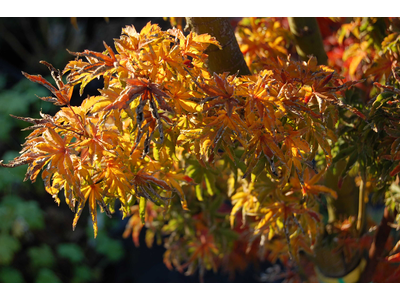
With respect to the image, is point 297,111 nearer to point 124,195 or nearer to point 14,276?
point 124,195

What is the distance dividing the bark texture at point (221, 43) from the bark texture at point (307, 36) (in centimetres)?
40

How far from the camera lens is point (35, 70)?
3.44m

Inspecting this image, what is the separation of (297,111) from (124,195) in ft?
1.37

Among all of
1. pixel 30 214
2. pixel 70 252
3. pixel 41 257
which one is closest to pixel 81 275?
pixel 70 252

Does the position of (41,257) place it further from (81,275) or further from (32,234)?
(81,275)

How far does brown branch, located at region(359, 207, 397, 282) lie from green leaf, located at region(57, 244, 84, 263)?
2.20 metres

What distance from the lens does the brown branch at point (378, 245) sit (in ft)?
4.24

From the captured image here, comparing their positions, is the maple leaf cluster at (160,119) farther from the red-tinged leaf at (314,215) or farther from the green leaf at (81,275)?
the green leaf at (81,275)

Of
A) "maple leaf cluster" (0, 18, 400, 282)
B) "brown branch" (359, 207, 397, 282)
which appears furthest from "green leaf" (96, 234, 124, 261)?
"maple leaf cluster" (0, 18, 400, 282)

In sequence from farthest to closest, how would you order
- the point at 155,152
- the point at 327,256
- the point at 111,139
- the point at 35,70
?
the point at 35,70
the point at 327,256
the point at 155,152
the point at 111,139

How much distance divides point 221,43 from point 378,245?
3.48 ft

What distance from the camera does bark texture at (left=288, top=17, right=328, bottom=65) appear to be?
3.89 ft

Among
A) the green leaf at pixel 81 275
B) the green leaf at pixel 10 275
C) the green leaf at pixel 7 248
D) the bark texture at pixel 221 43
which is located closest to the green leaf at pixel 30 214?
the green leaf at pixel 7 248

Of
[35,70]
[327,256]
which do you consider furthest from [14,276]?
[327,256]
